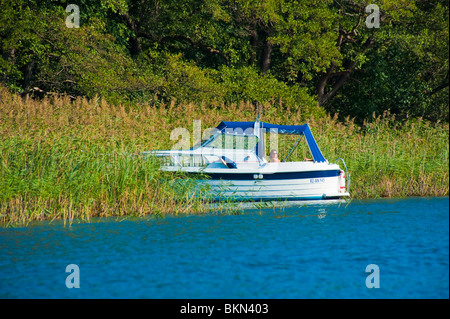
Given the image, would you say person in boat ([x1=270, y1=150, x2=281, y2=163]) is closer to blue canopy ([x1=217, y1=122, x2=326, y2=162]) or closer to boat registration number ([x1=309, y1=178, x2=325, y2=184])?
blue canopy ([x1=217, y1=122, x2=326, y2=162])

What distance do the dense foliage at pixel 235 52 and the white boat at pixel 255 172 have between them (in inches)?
319

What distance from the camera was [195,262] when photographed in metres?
9.49

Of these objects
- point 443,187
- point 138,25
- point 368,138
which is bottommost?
point 443,187

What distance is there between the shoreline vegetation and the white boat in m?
0.78

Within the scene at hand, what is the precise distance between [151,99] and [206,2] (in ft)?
17.2

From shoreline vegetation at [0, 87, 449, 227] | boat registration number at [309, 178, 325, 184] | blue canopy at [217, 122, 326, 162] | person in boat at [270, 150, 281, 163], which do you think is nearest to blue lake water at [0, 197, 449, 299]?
shoreline vegetation at [0, 87, 449, 227]

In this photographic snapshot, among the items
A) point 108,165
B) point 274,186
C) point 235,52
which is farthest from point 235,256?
point 235,52

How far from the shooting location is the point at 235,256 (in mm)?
9891

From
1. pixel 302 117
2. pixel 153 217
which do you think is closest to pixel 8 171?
pixel 153 217

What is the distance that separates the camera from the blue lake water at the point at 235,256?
8164 millimetres

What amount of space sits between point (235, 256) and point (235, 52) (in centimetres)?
1958

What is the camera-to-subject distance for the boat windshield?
16.4 meters

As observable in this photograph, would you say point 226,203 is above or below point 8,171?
below
